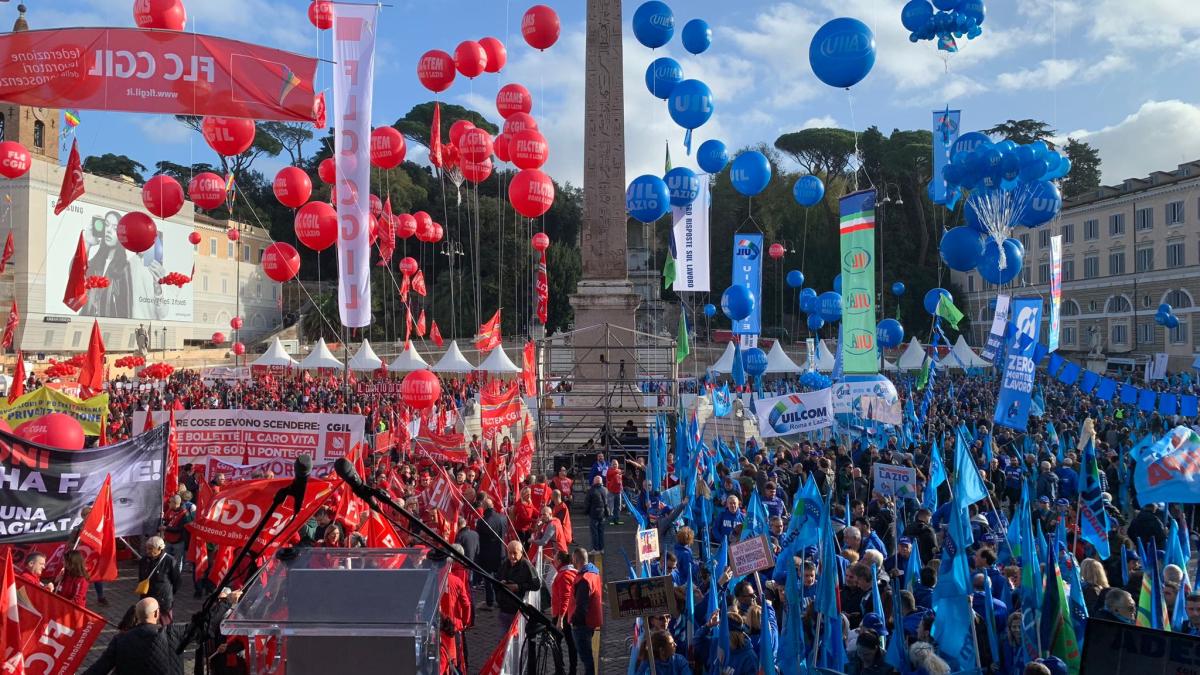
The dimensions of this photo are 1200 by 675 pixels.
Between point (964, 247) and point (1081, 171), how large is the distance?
4927cm

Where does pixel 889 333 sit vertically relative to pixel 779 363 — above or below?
above

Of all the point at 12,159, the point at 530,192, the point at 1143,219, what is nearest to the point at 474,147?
the point at 530,192

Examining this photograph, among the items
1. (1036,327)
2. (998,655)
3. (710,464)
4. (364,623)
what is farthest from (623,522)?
(364,623)

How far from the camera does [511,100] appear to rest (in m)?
18.8

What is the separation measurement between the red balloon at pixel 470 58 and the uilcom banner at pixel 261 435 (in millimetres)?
8119

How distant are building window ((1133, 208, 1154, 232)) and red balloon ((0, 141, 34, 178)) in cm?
4765

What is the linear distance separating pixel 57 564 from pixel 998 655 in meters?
7.30

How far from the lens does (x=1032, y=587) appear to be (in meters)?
6.05

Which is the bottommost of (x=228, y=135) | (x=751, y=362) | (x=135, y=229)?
(x=751, y=362)

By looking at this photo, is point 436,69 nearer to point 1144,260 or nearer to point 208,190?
point 208,190

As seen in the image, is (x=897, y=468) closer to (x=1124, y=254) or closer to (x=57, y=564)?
(x=57, y=564)

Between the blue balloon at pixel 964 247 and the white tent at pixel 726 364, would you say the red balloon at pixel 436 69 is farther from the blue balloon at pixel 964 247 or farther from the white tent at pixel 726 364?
the white tent at pixel 726 364

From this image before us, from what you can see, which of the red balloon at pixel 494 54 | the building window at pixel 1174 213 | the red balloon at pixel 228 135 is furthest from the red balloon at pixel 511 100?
the building window at pixel 1174 213

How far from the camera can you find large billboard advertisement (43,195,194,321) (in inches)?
1583
